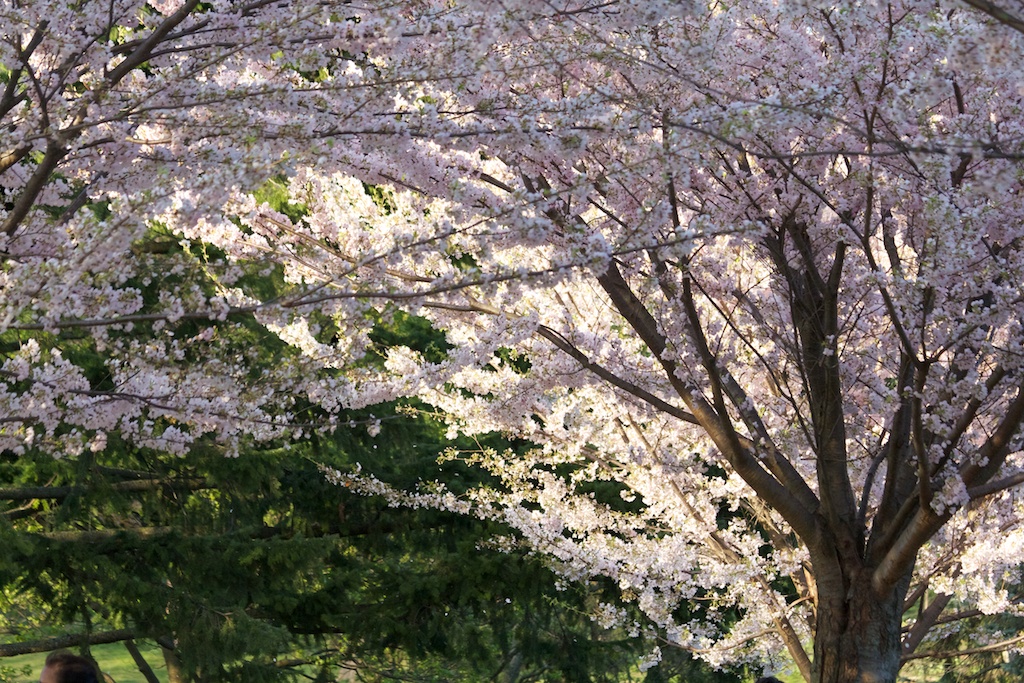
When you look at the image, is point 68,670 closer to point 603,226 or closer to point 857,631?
point 603,226

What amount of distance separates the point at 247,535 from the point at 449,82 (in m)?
5.88

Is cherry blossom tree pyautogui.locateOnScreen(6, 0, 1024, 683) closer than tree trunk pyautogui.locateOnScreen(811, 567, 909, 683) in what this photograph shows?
Yes

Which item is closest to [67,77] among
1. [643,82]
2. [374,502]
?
[643,82]

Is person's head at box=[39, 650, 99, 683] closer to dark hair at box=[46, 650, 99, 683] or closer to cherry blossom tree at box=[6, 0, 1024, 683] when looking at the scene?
dark hair at box=[46, 650, 99, 683]

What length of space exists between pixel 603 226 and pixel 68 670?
3641 mm

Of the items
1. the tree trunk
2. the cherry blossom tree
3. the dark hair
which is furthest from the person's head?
the tree trunk

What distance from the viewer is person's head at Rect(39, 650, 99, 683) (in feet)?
10.8

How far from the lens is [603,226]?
19.6 feet

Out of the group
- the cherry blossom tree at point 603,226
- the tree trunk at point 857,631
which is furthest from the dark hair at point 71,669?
the tree trunk at point 857,631

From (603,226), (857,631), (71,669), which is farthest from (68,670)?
(857,631)

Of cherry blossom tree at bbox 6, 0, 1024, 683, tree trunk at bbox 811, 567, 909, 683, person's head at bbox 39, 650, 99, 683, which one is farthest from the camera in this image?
tree trunk at bbox 811, 567, 909, 683

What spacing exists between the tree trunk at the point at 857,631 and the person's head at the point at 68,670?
3.77m

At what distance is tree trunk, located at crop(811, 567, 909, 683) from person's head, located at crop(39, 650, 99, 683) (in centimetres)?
377

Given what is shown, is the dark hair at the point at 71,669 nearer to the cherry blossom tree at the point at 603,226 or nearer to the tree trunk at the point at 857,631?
A: the cherry blossom tree at the point at 603,226
